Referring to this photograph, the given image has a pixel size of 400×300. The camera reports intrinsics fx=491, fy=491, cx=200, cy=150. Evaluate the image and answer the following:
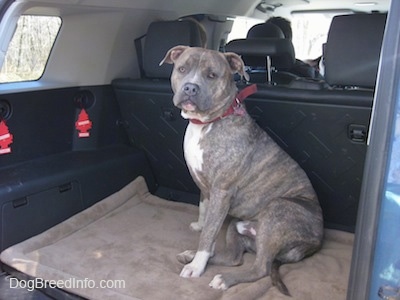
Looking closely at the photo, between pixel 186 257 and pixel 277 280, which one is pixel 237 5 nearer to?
pixel 186 257

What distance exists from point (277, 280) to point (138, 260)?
0.82 m

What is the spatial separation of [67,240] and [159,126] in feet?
3.43

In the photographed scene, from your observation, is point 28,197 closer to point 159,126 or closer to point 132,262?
point 132,262

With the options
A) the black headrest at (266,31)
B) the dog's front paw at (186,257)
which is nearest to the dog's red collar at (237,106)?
the dog's front paw at (186,257)

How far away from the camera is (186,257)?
285cm

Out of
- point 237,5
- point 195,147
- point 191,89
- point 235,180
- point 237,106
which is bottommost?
point 235,180

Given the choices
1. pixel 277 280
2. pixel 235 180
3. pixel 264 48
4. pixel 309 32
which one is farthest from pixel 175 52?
pixel 309 32

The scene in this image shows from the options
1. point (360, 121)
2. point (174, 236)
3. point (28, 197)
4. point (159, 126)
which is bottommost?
point (174, 236)

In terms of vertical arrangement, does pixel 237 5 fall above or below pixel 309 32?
above

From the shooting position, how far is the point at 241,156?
2.81 m

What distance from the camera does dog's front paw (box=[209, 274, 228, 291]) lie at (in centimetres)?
251

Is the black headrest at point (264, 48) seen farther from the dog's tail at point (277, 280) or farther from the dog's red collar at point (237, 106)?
the dog's tail at point (277, 280)

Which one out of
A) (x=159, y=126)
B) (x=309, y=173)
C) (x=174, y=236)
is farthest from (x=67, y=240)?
(x=309, y=173)

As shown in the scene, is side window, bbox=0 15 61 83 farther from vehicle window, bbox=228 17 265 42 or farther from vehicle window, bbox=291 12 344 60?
vehicle window, bbox=291 12 344 60
